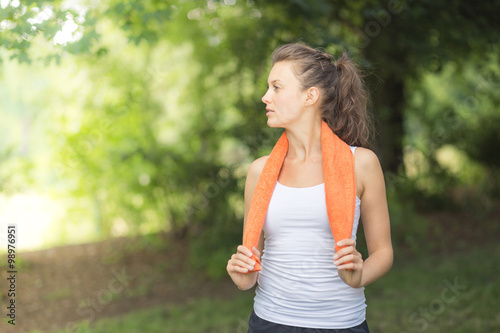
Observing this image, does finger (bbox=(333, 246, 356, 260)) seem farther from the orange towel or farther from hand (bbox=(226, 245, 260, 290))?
hand (bbox=(226, 245, 260, 290))

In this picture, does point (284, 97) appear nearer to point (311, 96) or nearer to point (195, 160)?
point (311, 96)

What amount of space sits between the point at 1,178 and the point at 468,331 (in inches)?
217

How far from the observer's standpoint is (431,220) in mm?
9492

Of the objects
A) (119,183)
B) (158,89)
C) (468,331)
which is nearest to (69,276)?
(119,183)

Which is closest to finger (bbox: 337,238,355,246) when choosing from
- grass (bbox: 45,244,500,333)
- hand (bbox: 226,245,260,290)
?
hand (bbox: 226,245,260,290)

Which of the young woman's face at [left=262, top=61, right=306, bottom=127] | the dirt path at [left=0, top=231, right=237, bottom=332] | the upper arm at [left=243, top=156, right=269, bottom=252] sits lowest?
the dirt path at [left=0, top=231, right=237, bottom=332]

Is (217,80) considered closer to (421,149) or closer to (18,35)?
(18,35)

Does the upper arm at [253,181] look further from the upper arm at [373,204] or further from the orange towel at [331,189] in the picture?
the upper arm at [373,204]

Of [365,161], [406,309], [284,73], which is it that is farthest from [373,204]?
[406,309]

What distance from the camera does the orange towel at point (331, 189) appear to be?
1.87 m

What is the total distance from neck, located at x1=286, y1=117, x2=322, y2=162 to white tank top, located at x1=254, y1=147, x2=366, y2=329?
0.64 feet

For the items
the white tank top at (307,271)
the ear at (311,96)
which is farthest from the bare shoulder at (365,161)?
the ear at (311,96)

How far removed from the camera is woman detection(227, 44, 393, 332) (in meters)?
1.92

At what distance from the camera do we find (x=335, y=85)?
2180 mm
